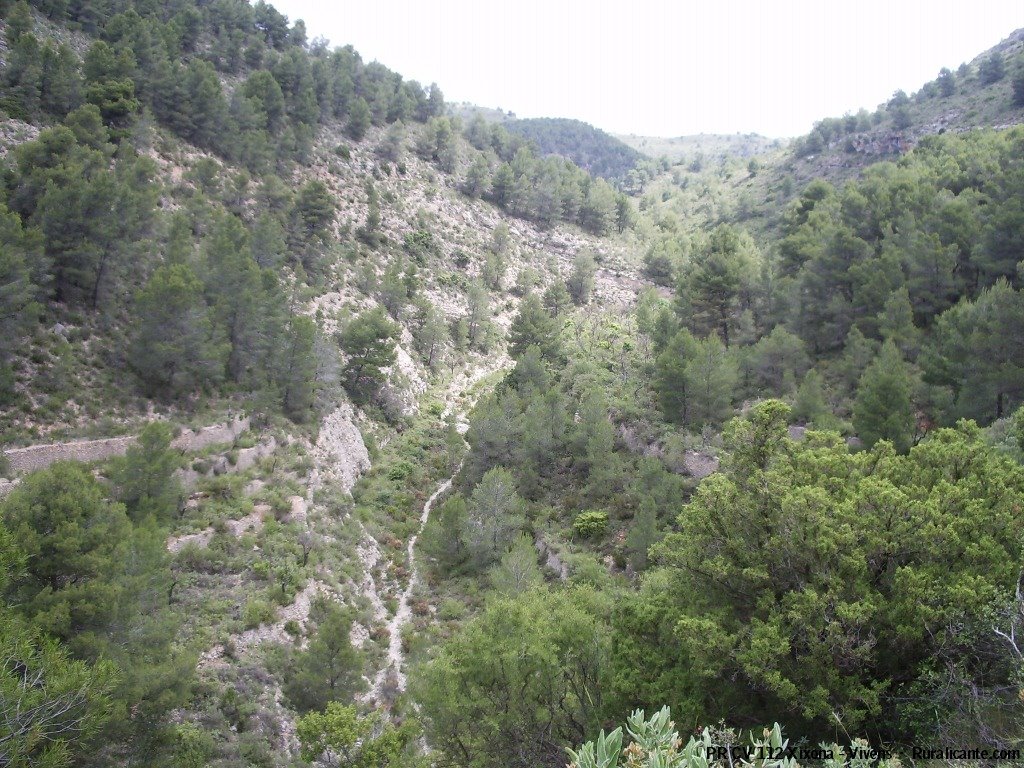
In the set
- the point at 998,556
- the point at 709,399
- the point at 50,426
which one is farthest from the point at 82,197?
the point at 998,556

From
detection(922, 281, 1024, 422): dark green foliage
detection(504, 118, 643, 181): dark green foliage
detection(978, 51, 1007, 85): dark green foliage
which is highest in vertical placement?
detection(504, 118, 643, 181): dark green foliage

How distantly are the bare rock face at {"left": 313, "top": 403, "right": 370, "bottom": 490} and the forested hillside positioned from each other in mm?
320

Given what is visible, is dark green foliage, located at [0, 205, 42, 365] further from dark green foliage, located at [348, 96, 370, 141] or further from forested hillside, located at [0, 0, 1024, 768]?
dark green foliage, located at [348, 96, 370, 141]

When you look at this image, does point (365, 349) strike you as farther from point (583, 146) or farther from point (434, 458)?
point (583, 146)

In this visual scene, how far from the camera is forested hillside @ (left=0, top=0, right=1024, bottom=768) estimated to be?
37.1ft

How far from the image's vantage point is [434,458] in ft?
145

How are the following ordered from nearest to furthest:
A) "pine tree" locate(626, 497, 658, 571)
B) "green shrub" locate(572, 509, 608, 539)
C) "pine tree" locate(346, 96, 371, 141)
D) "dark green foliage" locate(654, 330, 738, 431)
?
"pine tree" locate(626, 497, 658, 571) < "green shrub" locate(572, 509, 608, 539) < "dark green foliage" locate(654, 330, 738, 431) < "pine tree" locate(346, 96, 371, 141)

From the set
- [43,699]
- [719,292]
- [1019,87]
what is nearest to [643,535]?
[43,699]

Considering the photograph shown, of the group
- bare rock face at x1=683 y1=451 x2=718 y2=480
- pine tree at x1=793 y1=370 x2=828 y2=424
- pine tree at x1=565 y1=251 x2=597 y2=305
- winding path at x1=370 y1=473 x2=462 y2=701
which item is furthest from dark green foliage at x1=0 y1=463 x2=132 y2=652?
pine tree at x1=565 y1=251 x2=597 y2=305

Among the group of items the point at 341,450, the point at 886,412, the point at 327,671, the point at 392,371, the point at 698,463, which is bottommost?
the point at 327,671

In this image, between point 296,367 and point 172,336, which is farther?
point 296,367

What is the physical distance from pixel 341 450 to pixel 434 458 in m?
8.80

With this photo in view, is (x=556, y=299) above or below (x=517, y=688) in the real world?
above

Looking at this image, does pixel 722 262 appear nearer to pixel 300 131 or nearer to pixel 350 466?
pixel 350 466
